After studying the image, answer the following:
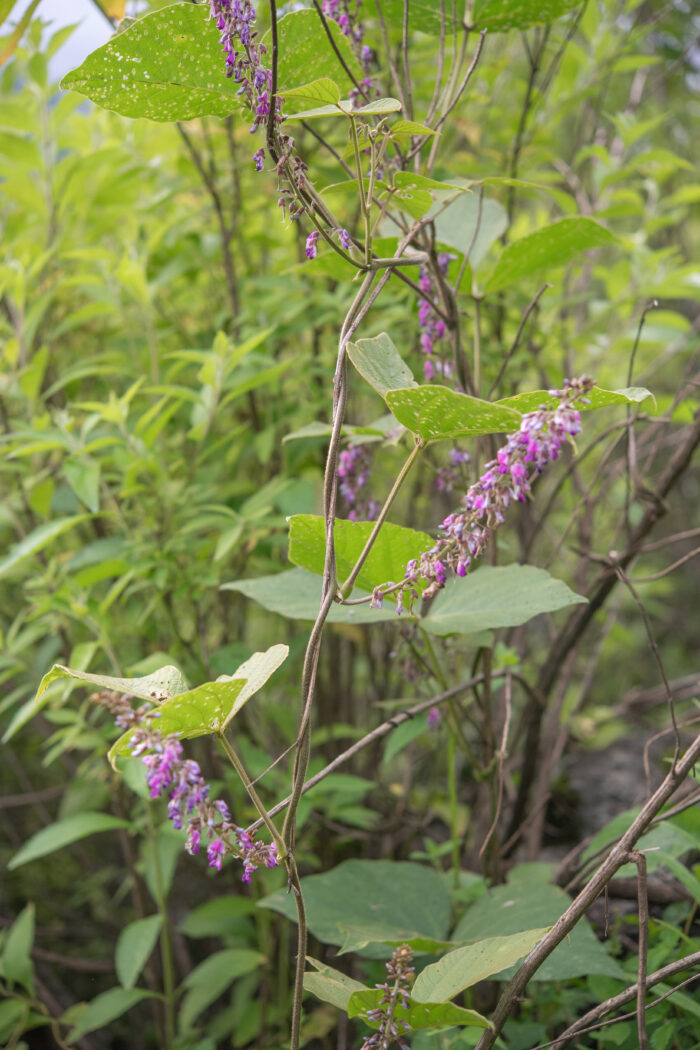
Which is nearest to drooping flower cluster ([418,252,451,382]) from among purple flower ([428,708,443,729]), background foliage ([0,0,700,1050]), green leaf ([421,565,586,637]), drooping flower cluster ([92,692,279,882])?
background foliage ([0,0,700,1050])

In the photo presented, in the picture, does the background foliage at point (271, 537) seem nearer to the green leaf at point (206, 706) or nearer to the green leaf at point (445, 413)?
the green leaf at point (445, 413)

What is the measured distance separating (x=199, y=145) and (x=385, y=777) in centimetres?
169

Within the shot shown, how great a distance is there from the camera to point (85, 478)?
1102 millimetres

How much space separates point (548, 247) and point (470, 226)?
0.66ft

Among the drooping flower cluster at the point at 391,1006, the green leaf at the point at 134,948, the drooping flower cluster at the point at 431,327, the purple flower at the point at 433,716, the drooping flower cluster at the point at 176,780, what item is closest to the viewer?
the drooping flower cluster at the point at 176,780

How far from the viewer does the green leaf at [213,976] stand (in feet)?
4.23

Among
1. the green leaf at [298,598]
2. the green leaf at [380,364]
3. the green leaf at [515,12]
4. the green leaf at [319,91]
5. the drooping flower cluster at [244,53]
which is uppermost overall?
the green leaf at [515,12]

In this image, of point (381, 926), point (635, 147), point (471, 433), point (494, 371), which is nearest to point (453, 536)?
point (471, 433)

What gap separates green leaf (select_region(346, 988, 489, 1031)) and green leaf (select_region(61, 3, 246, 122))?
2.39ft

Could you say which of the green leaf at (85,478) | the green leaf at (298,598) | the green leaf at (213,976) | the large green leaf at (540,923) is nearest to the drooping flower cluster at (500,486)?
the green leaf at (298,598)

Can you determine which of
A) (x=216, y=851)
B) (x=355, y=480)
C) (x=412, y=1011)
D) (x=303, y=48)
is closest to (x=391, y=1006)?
(x=412, y=1011)

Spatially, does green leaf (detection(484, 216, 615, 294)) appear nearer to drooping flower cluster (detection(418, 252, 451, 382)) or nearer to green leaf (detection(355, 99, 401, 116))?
drooping flower cluster (detection(418, 252, 451, 382))

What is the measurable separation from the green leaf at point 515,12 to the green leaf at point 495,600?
2.00ft

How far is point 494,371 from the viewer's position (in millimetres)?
1416
